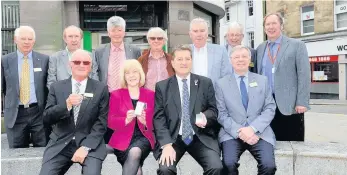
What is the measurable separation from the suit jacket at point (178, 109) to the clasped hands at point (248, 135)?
0.97 feet

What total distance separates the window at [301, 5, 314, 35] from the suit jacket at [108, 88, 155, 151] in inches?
929

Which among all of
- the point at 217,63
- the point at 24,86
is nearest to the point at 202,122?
the point at 217,63

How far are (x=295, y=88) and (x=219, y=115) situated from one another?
120 centimetres

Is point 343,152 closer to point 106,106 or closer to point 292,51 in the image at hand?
point 292,51

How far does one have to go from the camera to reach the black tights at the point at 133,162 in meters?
4.06

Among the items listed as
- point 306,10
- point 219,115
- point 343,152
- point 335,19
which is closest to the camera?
point 219,115

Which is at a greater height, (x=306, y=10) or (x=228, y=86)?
(x=306, y=10)

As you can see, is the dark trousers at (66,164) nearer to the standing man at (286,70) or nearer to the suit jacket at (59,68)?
the suit jacket at (59,68)

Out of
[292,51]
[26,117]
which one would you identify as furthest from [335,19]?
[26,117]

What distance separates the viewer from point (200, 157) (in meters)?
4.21

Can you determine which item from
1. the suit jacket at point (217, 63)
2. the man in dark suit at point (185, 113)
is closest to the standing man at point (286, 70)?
Answer: the suit jacket at point (217, 63)

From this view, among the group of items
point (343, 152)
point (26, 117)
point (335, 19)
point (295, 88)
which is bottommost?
point (343, 152)

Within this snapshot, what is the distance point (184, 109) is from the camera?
4.34 m

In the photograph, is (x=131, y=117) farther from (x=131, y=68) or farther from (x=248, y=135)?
(x=248, y=135)
